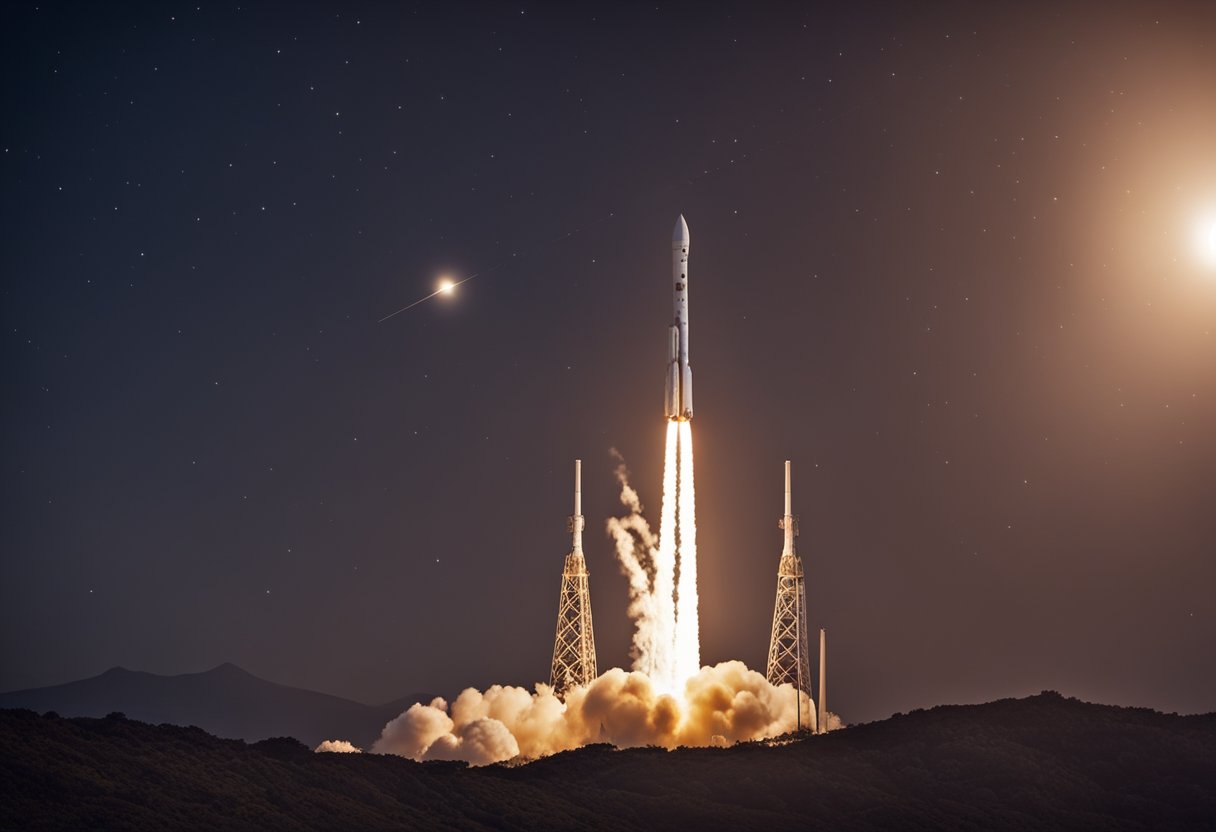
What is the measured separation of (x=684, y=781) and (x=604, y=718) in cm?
1258

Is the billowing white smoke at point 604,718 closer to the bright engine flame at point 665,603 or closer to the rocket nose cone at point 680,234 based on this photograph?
the bright engine flame at point 665,603

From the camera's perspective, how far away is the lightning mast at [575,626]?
9962 centimetres

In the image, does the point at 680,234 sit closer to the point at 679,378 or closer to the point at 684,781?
the point at 679,378

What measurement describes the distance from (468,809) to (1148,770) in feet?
112

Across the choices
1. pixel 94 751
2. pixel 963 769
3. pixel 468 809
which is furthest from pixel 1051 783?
pixel 94 751

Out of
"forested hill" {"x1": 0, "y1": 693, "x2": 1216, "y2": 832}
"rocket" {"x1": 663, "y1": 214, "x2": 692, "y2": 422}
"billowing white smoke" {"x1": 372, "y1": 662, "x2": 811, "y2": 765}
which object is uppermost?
"rocket" {"x1": 663, "y1": 214, "x2": 692, "y2": 422}

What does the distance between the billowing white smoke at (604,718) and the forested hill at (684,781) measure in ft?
17.0

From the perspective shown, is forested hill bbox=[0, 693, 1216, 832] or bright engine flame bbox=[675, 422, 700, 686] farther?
bright engine flame bbox=[675, 422, 700, 686]

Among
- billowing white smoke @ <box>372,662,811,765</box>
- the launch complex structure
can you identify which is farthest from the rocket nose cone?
billowing white smoke @ <box>372,662,811,765</box>

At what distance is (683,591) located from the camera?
319 feet

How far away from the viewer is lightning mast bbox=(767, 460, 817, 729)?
96312mm

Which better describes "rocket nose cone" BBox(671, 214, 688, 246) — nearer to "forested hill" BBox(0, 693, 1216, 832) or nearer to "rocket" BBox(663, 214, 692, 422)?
"rocket" BBox(663, 214, 692, 422)

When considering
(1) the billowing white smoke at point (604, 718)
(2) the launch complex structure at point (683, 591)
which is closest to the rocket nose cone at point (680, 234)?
(2) the launch complex structure at point (683, 591)

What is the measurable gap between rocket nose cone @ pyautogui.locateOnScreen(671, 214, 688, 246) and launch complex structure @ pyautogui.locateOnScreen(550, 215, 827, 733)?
2.0 inches
